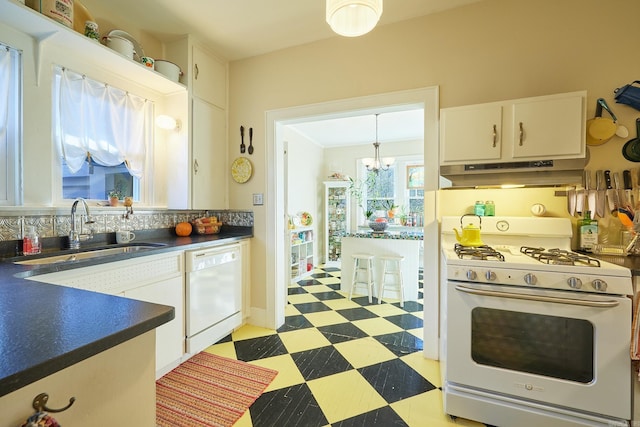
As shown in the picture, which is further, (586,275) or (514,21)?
(514,21)

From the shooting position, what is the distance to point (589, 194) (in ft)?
5.90

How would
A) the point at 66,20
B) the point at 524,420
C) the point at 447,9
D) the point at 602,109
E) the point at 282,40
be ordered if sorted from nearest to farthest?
the point at 524,420
the point at 66,20
the point at 602,109
the point at 447,9
the point at 282,40

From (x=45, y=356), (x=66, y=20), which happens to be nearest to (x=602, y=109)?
(x=45, y=356)

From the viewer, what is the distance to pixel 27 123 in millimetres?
1663

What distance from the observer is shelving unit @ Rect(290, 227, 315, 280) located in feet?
14.5

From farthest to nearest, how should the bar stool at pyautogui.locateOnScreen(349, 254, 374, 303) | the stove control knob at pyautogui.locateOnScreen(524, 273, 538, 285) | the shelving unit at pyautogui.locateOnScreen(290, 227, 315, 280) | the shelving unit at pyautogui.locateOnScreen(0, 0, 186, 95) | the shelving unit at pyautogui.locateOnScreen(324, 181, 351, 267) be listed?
1. the shelving unit at pyautogui.locateOnScreen(324, 181, 351, 267)
2. the shelving unit at pyautogui.locateOnScreen(290, 227, 315, 280)
3. the bar stool at pyautogui.locateOnScreen(349, 254, 374, 303)
4. the shelving unit at pyautogui.locateOnScreen(0, 0, 186, 95)
5. the stove control knob at pyautogui.locateOnScreen(524, 273, 538, 285)

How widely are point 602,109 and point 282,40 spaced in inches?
95.2

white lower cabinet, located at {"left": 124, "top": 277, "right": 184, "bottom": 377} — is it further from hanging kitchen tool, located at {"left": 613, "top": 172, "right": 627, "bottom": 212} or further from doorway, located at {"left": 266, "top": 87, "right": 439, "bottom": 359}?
hanging kitchen tool, located at {"left": 613, "top": 172, "right": 627, "bottom": 212}

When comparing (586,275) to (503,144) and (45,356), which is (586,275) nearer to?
(503,144)

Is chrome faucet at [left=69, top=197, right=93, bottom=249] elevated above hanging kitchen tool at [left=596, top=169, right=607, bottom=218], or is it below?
below

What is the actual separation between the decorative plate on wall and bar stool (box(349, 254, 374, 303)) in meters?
1.65

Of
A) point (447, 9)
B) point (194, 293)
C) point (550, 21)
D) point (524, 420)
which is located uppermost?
point (447, 9)

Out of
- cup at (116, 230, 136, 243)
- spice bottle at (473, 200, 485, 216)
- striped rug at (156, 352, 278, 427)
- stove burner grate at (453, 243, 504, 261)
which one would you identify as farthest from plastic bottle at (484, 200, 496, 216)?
cup at (116, 230, 136, 243)

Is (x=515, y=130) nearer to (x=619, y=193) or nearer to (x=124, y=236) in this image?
(x=619, y=193)
